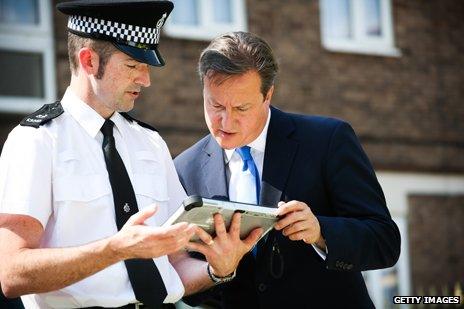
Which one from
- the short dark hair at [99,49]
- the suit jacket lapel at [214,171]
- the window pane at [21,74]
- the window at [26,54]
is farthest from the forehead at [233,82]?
the window pane at [21,74]

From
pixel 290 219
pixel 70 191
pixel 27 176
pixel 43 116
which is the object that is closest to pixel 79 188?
pixel 70 191

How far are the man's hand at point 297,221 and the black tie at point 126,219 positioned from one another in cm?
50

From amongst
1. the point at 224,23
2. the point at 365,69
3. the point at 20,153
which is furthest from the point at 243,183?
the point at 365,69

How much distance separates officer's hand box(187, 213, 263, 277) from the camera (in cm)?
380

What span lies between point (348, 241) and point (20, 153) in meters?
1.33

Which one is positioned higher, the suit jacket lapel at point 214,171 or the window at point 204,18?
the window at point 204,18

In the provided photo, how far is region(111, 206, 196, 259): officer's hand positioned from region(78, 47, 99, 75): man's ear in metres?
0.73

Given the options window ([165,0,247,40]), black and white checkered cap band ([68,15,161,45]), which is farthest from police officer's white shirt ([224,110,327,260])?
window ([165,0,247,40])

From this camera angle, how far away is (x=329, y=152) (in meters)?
4.43

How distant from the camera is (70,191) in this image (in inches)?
146

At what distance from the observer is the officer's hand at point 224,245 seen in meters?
3.80

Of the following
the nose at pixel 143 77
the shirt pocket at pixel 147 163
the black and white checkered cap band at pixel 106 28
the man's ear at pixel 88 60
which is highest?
the black and white checkered cap band at pixel 106 28

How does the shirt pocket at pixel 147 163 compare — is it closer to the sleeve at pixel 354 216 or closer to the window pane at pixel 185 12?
the sleeve at pixel 354 216

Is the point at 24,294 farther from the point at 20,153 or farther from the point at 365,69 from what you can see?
the point at 365,69
